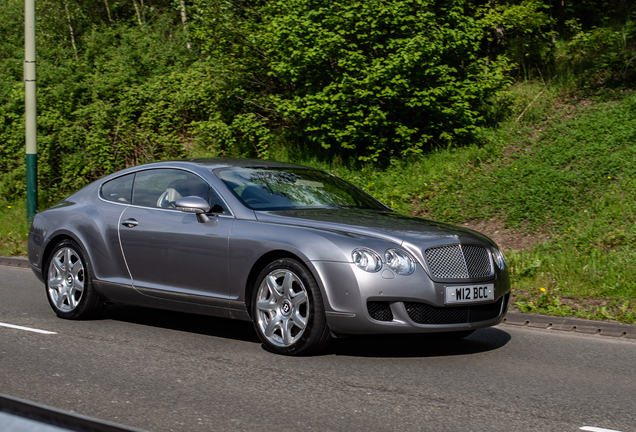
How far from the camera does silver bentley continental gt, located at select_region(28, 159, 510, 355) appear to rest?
211 inches

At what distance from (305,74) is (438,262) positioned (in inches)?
367

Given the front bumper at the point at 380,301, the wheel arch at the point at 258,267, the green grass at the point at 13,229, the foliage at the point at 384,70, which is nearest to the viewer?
the front bumper at the point at 380,301

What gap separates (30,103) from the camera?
547 inches

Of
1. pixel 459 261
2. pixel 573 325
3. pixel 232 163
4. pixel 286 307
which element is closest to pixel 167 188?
pixel 232 163

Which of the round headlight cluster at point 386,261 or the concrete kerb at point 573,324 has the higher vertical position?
the round headlight cluster at point 386,261

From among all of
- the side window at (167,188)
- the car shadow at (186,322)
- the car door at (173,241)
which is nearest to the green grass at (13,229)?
the car shadow at (186,322)

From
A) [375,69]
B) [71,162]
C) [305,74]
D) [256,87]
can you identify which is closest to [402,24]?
[375,69]

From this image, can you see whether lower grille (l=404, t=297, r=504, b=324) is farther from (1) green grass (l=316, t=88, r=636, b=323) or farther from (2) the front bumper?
(1) green grass (l=316, t=88, r=636, b=323)

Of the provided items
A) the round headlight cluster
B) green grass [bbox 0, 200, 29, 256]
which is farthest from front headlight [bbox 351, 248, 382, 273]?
green grass [bbox 0, 200, 29, 256]

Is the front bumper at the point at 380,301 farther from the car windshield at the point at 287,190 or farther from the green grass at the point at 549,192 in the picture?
the green grass at the point at 549,192

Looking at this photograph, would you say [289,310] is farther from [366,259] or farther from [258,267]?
[366,259]

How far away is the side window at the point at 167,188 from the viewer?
6523 mm

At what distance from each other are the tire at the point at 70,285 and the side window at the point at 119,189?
0.60 metres

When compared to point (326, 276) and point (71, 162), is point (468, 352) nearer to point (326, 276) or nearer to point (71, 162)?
point (326, 276)
